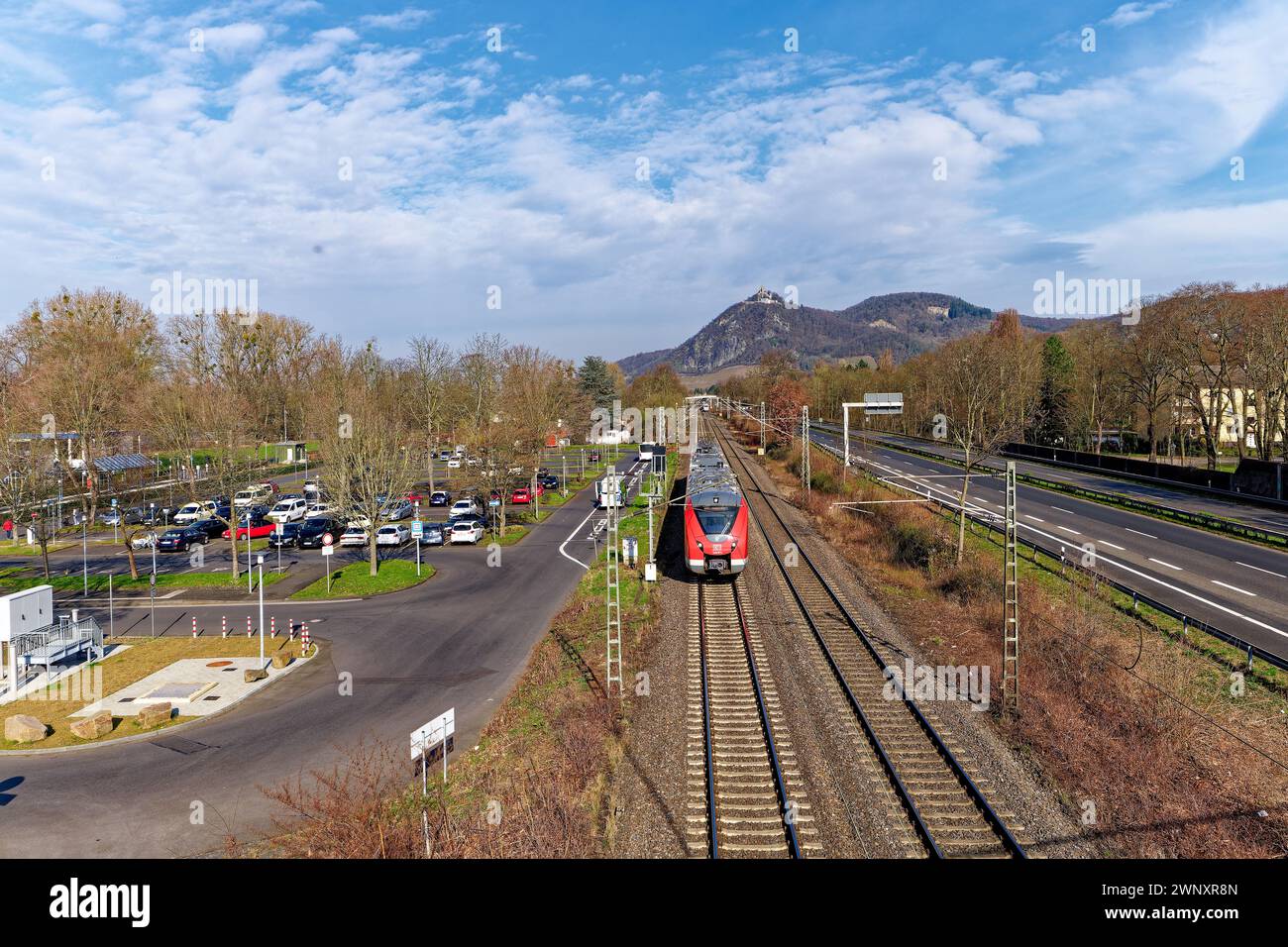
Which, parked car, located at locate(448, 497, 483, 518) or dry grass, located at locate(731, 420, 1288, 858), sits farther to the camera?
parked car, located at locate(448, 497, 483, 518)

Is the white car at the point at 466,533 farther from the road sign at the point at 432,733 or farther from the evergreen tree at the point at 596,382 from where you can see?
the evergreen tree at the point at 596,382

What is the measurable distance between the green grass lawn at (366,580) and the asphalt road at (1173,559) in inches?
987

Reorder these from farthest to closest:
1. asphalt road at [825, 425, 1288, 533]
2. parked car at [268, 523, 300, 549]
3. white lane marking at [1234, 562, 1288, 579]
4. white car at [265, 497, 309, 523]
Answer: white car at [265, 497, 309, 523] → parked car at [268, 523, 300, 549] → asphalt road at [825, 425, 1288, 533] → white lane marking at [1234, 562, 1288, 579]

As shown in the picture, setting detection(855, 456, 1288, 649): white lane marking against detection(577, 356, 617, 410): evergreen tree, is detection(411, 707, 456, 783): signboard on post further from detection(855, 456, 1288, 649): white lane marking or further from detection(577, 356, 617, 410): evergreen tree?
detection(577, 356, 617, 410): evergreen tree

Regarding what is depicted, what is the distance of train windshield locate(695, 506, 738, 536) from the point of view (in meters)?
27.1

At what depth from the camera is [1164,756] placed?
50.6 ft

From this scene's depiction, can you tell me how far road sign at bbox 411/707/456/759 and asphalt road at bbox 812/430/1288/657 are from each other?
22723mm

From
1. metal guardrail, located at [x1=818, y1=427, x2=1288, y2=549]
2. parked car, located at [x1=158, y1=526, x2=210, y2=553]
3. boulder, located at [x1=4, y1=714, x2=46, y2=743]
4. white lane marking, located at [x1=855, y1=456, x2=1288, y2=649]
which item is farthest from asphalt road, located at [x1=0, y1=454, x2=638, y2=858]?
white lane marking, located at [x1=855, y1=456, x2=1288, y2=649]

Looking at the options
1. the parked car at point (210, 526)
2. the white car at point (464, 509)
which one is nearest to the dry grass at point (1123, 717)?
the white car at point (464, 509)

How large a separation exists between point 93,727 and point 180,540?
27.7 metres

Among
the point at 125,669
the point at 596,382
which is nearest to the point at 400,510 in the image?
the point at 125,669

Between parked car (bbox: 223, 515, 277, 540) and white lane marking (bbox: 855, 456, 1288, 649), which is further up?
parked car (bbox: 223, 515, 277, 540)
